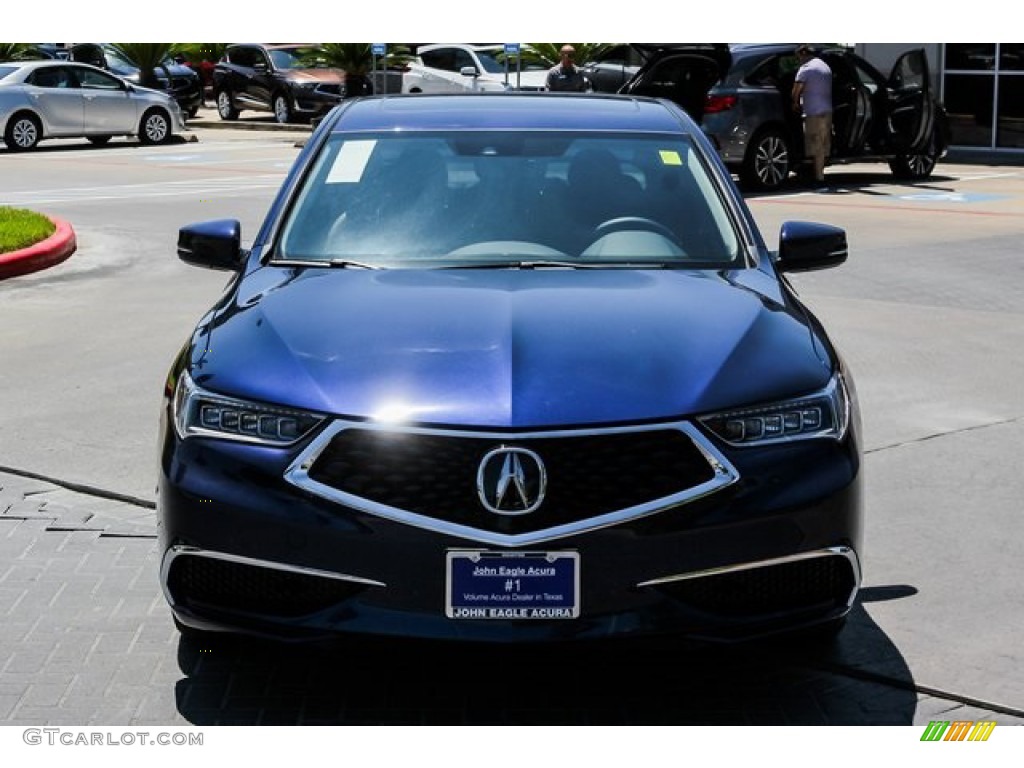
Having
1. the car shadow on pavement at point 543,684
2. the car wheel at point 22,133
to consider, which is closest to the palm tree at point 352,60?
the car wheel at point 22,133

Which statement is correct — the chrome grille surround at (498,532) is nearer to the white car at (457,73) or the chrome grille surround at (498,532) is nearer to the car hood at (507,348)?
the car hood at (507,348)

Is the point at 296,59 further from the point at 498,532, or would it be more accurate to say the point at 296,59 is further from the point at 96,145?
the point at 498,532

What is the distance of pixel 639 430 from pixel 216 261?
7.24 feet

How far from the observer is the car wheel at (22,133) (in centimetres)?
2812

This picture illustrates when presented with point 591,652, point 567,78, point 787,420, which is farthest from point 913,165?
point 591,652

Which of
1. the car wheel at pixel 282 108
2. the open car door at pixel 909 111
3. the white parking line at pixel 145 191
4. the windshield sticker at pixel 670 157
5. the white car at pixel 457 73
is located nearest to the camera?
the windshield sticker at pixel 670 157

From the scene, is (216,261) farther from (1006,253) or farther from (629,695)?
(1006,253)

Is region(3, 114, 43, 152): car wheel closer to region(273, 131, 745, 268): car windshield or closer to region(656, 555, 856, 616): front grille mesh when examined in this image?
region(273, 131, 745, 268): car windshield

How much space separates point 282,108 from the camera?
116 feet

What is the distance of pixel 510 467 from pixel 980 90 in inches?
1005

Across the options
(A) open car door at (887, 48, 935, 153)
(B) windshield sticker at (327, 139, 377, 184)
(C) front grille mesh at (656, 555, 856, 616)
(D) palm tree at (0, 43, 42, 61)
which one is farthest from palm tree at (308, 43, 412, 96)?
(C) front grille mesh at (656, 555, 856, 616)

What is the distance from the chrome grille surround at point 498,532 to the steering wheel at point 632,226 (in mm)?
1589

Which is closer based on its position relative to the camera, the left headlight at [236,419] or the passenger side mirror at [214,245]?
the left headlight at [236,419]
